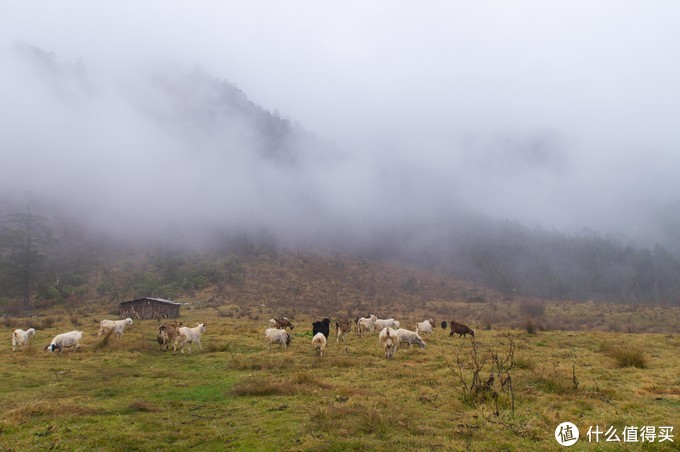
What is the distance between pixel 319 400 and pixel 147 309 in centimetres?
4602

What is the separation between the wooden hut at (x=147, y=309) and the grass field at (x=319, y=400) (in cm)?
3018

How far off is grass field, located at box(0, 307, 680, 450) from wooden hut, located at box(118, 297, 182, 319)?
30178mm

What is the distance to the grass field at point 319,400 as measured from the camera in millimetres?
8883

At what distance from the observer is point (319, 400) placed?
39.4 feet

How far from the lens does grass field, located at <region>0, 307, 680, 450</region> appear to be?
8.88 metres

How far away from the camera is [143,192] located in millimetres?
152500

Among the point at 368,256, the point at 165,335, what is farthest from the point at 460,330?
the point at 368,256

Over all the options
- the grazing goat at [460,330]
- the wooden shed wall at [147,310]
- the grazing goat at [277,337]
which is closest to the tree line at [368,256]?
the wooden shed wall at [147,310]

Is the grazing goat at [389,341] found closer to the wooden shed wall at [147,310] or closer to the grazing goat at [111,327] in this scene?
the grazing goat at [111,327]

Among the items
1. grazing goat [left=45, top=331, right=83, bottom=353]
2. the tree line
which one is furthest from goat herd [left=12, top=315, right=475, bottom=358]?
the tree line

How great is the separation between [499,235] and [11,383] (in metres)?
159

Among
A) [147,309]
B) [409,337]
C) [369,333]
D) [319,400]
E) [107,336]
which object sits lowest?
[147,309]

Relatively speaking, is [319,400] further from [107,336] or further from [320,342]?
[107,336]

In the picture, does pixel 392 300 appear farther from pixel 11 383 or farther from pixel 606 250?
pixel 606 250
